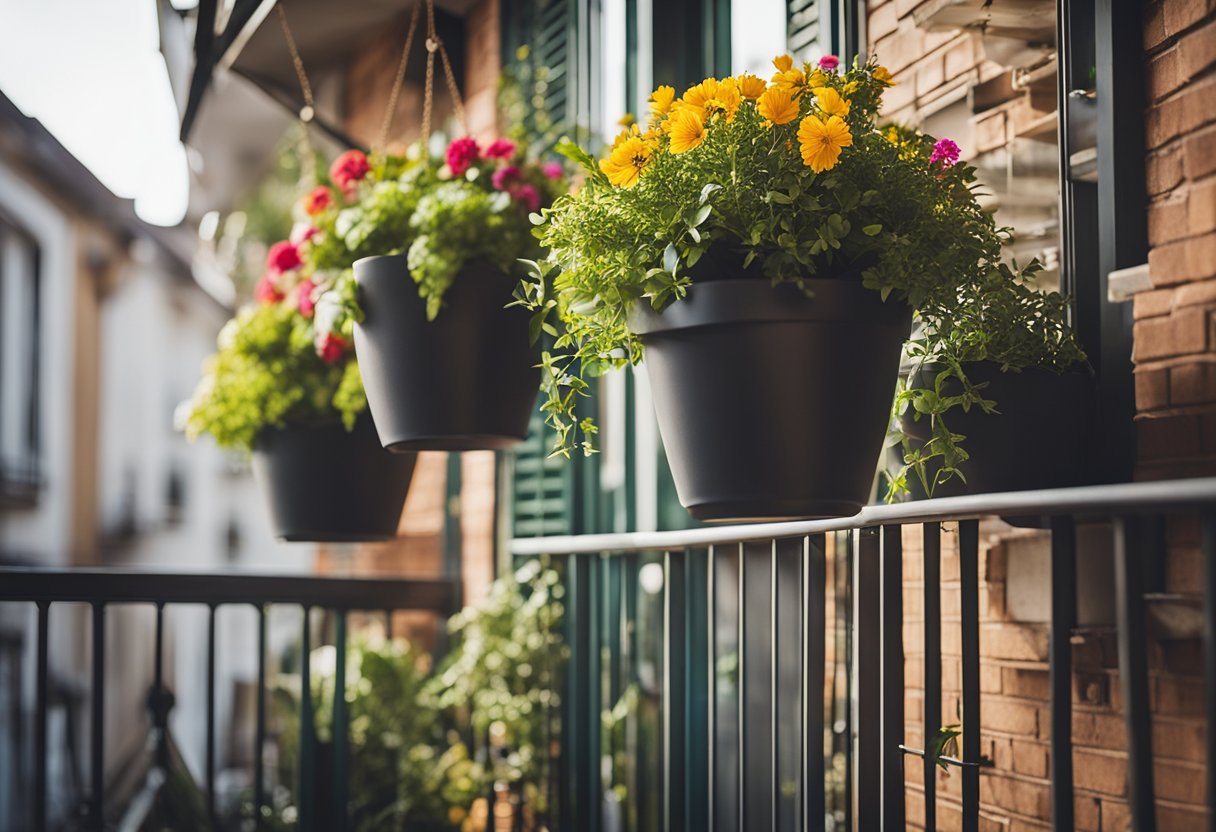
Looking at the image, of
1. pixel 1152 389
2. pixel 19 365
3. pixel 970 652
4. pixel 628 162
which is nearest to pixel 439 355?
pixel 628 162

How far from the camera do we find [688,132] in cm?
144

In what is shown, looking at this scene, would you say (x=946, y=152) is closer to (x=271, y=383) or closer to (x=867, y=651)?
(x=867, y=651)

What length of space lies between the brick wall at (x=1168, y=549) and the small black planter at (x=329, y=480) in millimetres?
1255

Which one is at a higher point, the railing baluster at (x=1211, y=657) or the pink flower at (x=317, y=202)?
the pink flower at (x=317, y=202)

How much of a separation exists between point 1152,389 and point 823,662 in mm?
597

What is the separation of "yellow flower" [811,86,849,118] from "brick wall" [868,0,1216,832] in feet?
1.70

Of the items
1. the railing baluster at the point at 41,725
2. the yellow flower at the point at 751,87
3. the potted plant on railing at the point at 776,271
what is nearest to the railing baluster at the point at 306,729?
the railing baluster at the point at 41,725

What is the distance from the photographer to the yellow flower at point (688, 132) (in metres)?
1.44

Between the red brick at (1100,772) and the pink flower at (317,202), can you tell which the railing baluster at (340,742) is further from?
the red brick at (1100,772)

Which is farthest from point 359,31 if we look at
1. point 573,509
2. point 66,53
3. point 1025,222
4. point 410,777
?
point 66,53

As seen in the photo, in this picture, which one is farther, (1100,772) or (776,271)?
(1100,772)

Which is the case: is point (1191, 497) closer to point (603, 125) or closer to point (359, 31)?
point (603, 125)

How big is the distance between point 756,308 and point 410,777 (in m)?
2.21

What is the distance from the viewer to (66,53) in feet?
26.3
